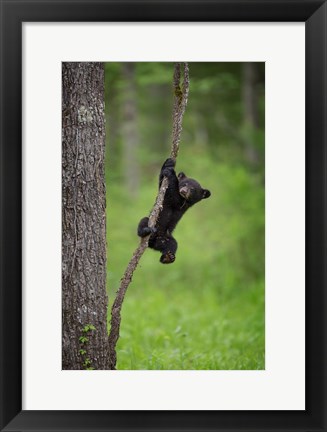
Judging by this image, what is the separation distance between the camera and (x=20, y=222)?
4.65m

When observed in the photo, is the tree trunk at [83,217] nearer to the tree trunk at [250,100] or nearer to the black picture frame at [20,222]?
the black picture frame at [20,222]

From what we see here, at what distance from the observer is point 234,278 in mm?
12594

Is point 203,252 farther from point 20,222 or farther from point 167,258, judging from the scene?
point 20,222

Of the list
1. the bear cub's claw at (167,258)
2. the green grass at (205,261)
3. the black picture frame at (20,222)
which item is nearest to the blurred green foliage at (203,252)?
the green grass at (205,261)

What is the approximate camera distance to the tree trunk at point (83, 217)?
513 centimetres

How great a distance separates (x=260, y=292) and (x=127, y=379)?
704cm

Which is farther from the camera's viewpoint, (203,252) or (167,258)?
(203,252)

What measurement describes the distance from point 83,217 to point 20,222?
71 centimetres

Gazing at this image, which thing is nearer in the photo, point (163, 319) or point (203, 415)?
point (203, 415)

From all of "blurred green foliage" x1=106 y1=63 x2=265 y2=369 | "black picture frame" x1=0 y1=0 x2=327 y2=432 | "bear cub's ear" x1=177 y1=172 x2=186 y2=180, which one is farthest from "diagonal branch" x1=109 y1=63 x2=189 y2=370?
"bear cub's ear" x1=177 y1=172 x2=186 y2=180

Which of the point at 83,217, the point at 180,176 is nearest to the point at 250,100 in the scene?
the point at 180,176

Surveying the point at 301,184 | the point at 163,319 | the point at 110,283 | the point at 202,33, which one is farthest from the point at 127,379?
the point at 110,283

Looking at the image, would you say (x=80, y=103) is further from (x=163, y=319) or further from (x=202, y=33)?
(x=163, y=319)

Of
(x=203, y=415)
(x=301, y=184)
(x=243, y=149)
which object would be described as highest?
(x=243, y=149)
